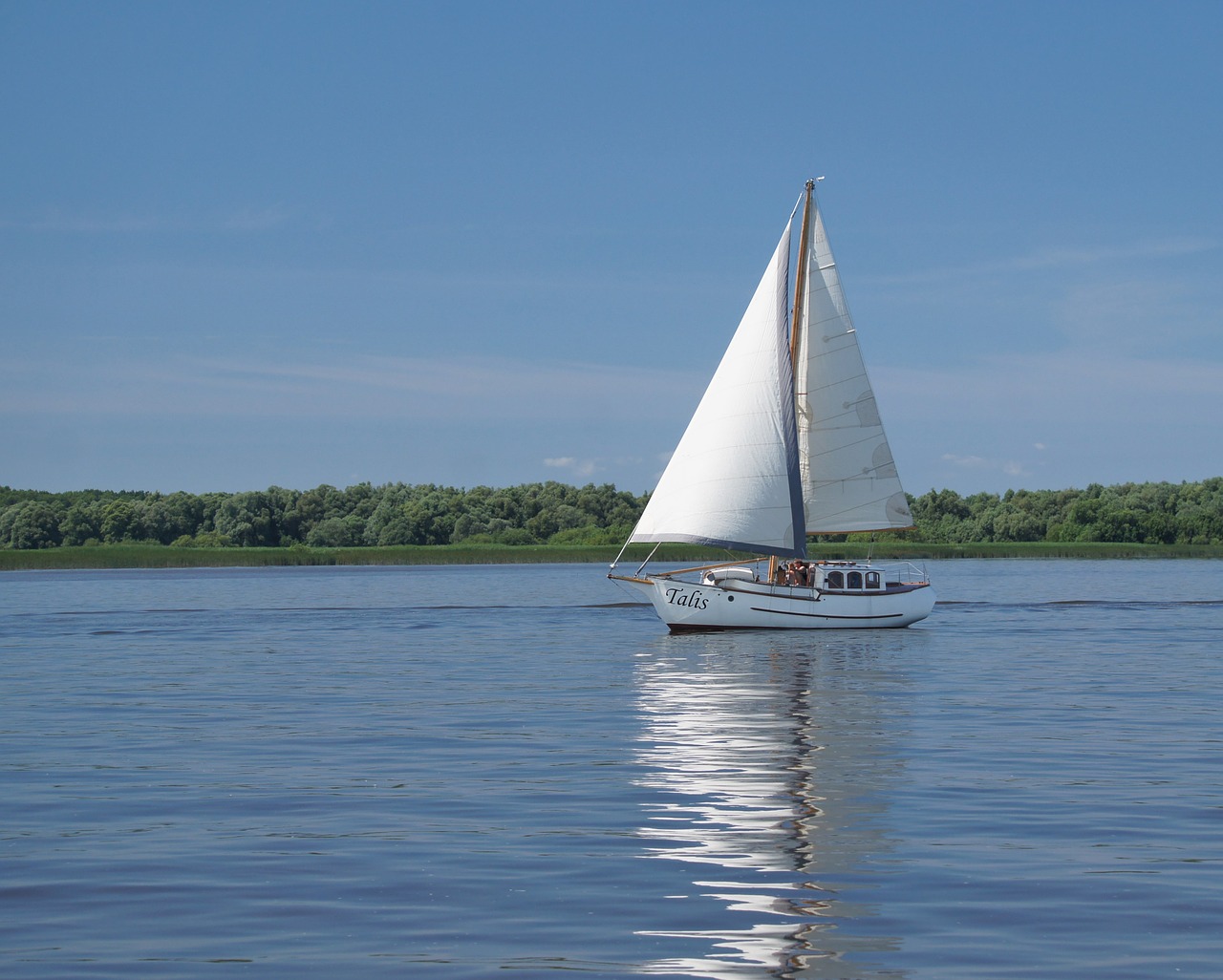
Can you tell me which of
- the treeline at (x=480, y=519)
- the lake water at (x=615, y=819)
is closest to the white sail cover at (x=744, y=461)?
the lake water at (x=615, y=819)

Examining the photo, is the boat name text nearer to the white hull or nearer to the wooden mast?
the white hull

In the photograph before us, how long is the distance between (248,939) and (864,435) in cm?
4367

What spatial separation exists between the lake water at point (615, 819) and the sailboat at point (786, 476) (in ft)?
35.5

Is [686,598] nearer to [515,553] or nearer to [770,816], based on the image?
[770,816]

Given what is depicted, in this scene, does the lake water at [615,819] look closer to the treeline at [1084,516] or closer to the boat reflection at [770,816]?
the boat reflection at [770,816]

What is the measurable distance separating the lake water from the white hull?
10.9 meters

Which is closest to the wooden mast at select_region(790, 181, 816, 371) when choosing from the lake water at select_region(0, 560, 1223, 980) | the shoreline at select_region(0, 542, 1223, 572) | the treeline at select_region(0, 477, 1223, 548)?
the lake water at select_region(0, 560, 1223, 980)

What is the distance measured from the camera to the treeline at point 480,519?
515 ft

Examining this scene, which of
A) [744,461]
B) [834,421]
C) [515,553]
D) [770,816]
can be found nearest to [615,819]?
[770,816]

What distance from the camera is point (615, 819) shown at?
16.9 meters

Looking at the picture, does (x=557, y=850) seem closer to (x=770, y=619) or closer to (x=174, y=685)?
(x=174, y=685)

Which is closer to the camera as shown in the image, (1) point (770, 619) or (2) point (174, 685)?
(2) point (174, 685)

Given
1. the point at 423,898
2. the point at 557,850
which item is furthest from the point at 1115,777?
the point at 423,898

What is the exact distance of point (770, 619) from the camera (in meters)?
51.2
